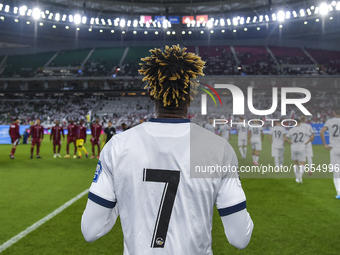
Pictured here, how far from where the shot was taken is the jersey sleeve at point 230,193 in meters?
1.38

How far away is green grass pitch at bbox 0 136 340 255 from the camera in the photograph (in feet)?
13.4

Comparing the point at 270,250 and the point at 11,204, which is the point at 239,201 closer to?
the point at 270,250

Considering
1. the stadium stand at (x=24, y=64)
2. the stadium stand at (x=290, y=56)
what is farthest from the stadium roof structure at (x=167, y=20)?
the stadium stand at (x=24, y=64)

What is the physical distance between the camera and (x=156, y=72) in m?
1.61

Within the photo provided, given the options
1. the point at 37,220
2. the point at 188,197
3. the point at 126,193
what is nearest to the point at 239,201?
the point at 188,197

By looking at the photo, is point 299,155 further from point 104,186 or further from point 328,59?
point 328,59

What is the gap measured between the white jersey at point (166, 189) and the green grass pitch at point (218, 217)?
2.91 m

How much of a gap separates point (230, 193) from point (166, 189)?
325mm

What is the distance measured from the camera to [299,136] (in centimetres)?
832

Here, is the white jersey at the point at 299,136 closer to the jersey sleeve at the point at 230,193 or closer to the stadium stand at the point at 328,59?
the jersey sleeve at the point at 230,193

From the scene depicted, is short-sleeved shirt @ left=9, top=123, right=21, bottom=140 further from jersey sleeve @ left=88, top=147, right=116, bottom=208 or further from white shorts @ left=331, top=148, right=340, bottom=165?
jersey sleeve @ left=88, top=147, right=116, bottom=208

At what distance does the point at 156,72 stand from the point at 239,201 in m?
0.84

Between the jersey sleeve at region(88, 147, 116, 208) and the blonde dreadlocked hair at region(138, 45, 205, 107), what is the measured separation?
1.46 feet

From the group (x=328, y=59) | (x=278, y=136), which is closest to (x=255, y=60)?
(x=328, y=59)
